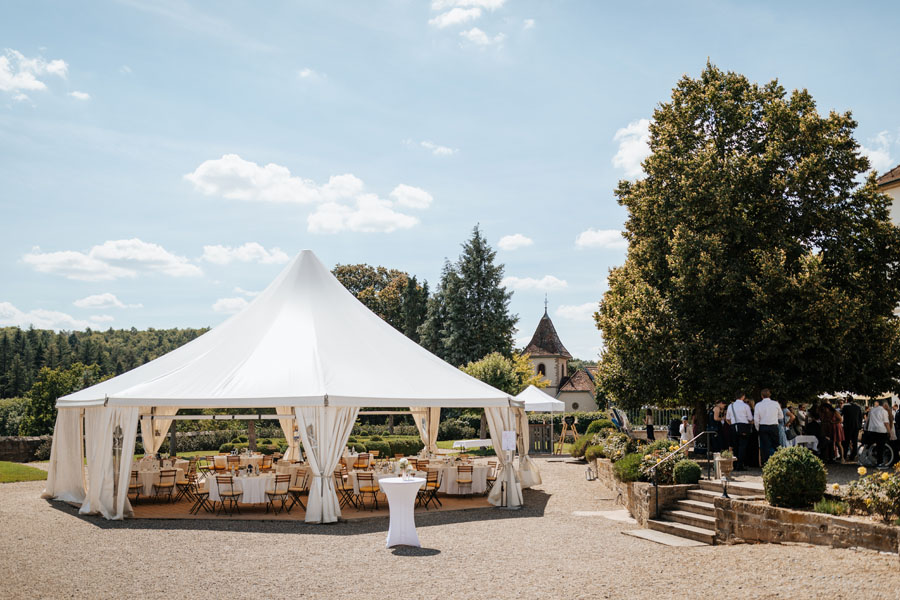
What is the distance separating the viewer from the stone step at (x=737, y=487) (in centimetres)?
1102

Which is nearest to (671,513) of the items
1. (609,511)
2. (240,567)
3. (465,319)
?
(609,511)

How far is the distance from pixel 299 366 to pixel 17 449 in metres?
17.0

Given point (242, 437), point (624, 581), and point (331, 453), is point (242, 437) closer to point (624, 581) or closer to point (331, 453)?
point (331, 453)

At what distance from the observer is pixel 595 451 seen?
66.2 ft

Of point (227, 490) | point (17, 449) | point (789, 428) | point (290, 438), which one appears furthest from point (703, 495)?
point (17, 449)

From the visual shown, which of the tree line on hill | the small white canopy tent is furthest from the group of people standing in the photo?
the tree line on hill

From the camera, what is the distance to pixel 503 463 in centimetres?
1448

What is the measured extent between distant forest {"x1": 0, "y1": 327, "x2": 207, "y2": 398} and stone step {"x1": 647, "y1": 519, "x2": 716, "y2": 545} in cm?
5748

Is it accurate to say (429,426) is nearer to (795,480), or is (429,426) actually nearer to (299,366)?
(299,366)

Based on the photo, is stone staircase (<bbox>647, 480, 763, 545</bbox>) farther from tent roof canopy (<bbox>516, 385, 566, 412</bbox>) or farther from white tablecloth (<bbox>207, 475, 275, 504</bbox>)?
tent roof canopy (<bbox>516, 385, 566, 412</bbox>)

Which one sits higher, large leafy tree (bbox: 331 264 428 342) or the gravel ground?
large leafy tree (bbox: 331 264 428 342)

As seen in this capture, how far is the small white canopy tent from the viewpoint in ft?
42.0

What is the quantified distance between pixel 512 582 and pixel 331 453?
→ 17.5ft

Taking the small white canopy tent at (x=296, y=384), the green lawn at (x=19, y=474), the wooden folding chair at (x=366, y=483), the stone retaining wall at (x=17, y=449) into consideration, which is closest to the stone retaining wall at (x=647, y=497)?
the small white canopy tent at (x=296, y=384)
